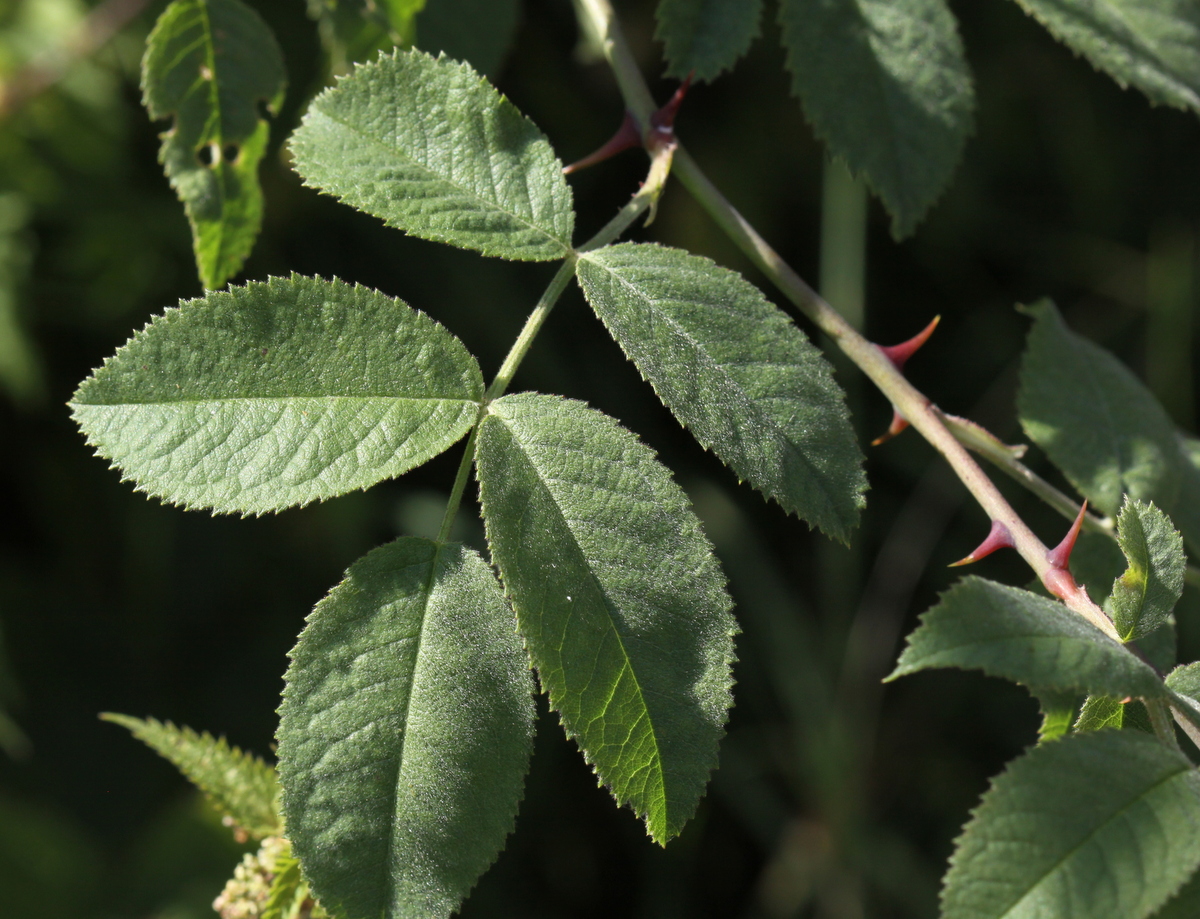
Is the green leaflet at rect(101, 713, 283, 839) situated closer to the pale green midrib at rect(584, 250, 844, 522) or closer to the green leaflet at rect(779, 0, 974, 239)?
the pale green midrib at rect(584, 250, 844, 522)

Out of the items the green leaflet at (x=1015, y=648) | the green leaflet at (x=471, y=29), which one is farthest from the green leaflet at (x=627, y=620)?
the green leaflet at (x=471, y=29)

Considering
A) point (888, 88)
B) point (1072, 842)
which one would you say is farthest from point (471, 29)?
point (1072, 842)

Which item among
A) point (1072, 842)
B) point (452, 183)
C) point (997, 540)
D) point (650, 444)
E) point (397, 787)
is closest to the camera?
point (1072, 842)

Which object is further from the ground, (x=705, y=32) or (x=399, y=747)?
(x=705, y=32)

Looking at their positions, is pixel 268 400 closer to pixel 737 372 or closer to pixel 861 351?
pixel 737 372

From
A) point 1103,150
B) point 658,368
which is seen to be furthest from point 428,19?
point 1103,150

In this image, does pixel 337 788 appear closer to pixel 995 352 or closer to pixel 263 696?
pixel 263 696

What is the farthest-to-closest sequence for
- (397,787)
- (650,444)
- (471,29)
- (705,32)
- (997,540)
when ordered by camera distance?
(650,444)
(471,29)
(705,32)
(997,540)
(397,787)

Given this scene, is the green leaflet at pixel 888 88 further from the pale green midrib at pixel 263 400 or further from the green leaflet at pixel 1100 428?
the pale green midrib at pixel 263 400
